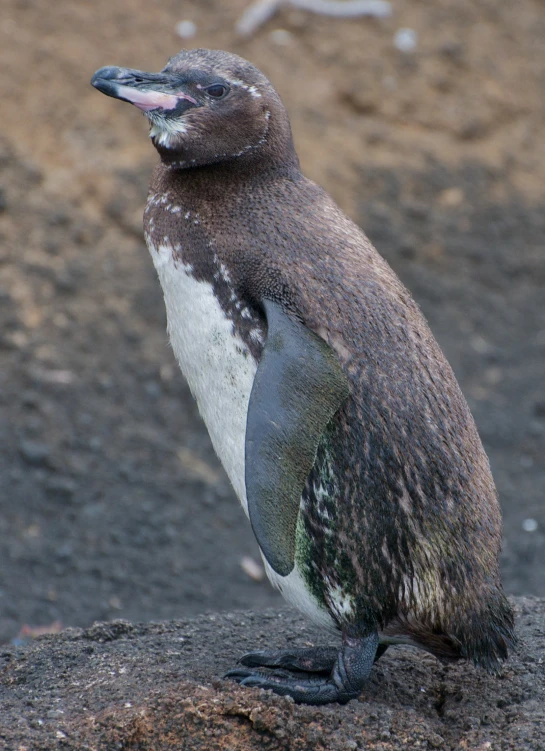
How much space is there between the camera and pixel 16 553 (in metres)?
5.36

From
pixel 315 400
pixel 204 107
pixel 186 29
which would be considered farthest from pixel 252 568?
pixel 186 29

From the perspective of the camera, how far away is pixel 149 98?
9.78 ft

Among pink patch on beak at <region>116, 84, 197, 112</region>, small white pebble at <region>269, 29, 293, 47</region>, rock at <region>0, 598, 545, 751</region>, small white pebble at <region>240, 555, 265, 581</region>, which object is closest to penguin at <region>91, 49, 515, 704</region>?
pink patch on beak at <region>116, 84, 197, 112</region>

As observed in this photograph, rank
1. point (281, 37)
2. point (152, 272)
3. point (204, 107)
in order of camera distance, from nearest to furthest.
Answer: point (204, 107)
point (152, 272)
point (281, 37)

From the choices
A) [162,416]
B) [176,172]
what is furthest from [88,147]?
[176,172]

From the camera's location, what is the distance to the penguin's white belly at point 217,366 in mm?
2930

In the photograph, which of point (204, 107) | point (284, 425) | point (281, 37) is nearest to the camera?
point (284, 425)

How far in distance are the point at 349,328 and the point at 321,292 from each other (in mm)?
126

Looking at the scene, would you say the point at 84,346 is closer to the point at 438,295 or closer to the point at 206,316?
the point at 438,295

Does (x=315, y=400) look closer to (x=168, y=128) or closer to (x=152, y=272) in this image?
(x=168, y=128)

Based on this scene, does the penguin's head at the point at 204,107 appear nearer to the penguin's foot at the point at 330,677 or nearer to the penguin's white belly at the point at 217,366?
the penguin's white belly at the point at 217,366

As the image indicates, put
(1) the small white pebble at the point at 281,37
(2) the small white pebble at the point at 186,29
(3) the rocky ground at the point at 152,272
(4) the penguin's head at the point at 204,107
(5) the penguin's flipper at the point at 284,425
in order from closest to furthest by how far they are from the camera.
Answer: (5) the penguin's flipper at the point at 284,425 < (4) the penguin's head at the point at 204,107 < (3) the rocky ground at the point at 152,272 < (2) the small white pebble at the point at 186,29 < (1) the small white pebble at the point at 281,37

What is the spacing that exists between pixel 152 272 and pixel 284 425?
411cm

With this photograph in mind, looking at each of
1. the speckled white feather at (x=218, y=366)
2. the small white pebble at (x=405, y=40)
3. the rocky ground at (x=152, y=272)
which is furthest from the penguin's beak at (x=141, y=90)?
the small white pebble at (x=405, y=40)
